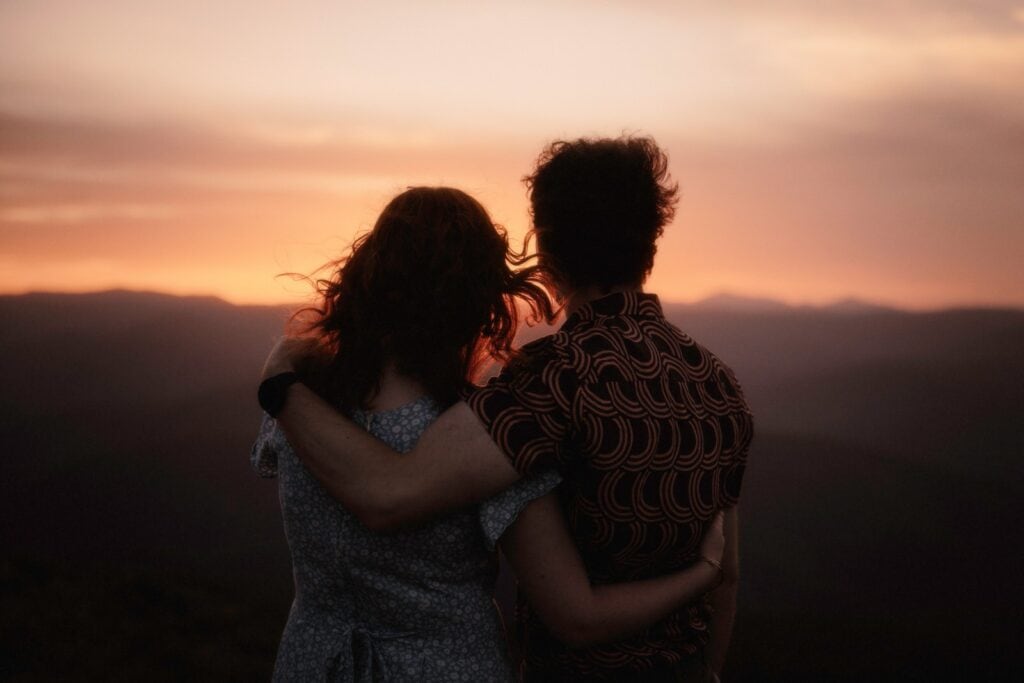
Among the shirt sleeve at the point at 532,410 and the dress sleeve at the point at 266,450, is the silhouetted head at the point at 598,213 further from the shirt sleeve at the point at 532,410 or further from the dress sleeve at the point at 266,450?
the dress sleeve at the point at 266,450

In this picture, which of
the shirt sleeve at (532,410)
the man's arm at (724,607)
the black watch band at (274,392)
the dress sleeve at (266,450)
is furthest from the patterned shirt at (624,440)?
the dress sleeve at (266,450)

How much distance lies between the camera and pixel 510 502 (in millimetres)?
1793

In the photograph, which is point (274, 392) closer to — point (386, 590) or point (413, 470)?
point (413, 470)

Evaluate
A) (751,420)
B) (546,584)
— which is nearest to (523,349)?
(546,584)

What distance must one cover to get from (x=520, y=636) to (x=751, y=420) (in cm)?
82

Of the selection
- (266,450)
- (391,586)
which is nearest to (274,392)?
(266,450)

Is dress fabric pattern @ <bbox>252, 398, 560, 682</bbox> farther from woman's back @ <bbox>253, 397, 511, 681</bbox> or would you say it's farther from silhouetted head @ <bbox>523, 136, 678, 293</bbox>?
silhouetted head @ <bbox>523, 136, 678, 293</bbox>

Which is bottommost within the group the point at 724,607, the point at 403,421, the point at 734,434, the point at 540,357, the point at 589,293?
the point at 724,607

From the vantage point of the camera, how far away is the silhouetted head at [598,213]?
2029 millimetres

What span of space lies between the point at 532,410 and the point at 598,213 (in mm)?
543

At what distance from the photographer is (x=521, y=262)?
1976mm

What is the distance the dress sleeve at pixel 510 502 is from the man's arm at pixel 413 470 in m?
0.05

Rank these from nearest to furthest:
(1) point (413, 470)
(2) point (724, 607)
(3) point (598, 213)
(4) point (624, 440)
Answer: (1) point (413, 470) < (4) point (624, 440) < (3) point (598, 213) < (2) point (724, 607)

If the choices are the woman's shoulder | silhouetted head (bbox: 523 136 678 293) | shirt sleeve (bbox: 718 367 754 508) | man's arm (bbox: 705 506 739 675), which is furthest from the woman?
man's arm (bbox: 705 506 739 675)
